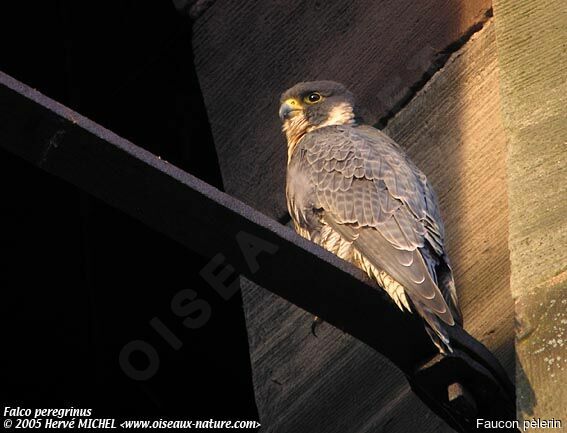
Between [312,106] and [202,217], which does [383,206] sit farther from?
[202,217]

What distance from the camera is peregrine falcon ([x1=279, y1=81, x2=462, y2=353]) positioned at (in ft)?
10.9

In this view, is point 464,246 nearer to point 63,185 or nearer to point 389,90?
point 389,90

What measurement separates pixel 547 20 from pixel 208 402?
2.13 m

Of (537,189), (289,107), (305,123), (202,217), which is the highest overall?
(202,217)

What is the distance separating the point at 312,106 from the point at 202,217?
2031mm

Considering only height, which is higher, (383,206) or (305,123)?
(383,206)

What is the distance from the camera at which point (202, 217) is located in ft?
8.87

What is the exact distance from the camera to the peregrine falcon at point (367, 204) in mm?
3330

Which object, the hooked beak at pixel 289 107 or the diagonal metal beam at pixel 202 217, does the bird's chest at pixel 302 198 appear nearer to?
the hooked beak at pixel 289 107

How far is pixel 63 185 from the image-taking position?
445 cm

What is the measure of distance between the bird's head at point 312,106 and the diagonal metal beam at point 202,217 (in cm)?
171

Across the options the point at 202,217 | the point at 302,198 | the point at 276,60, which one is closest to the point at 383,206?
the point at 302,198

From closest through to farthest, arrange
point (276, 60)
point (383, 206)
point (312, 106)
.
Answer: point (383, 206) → point (312, 106) → point (276, 60)

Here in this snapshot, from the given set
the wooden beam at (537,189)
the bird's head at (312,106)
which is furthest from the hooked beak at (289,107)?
the wooden beam at (537,189)
